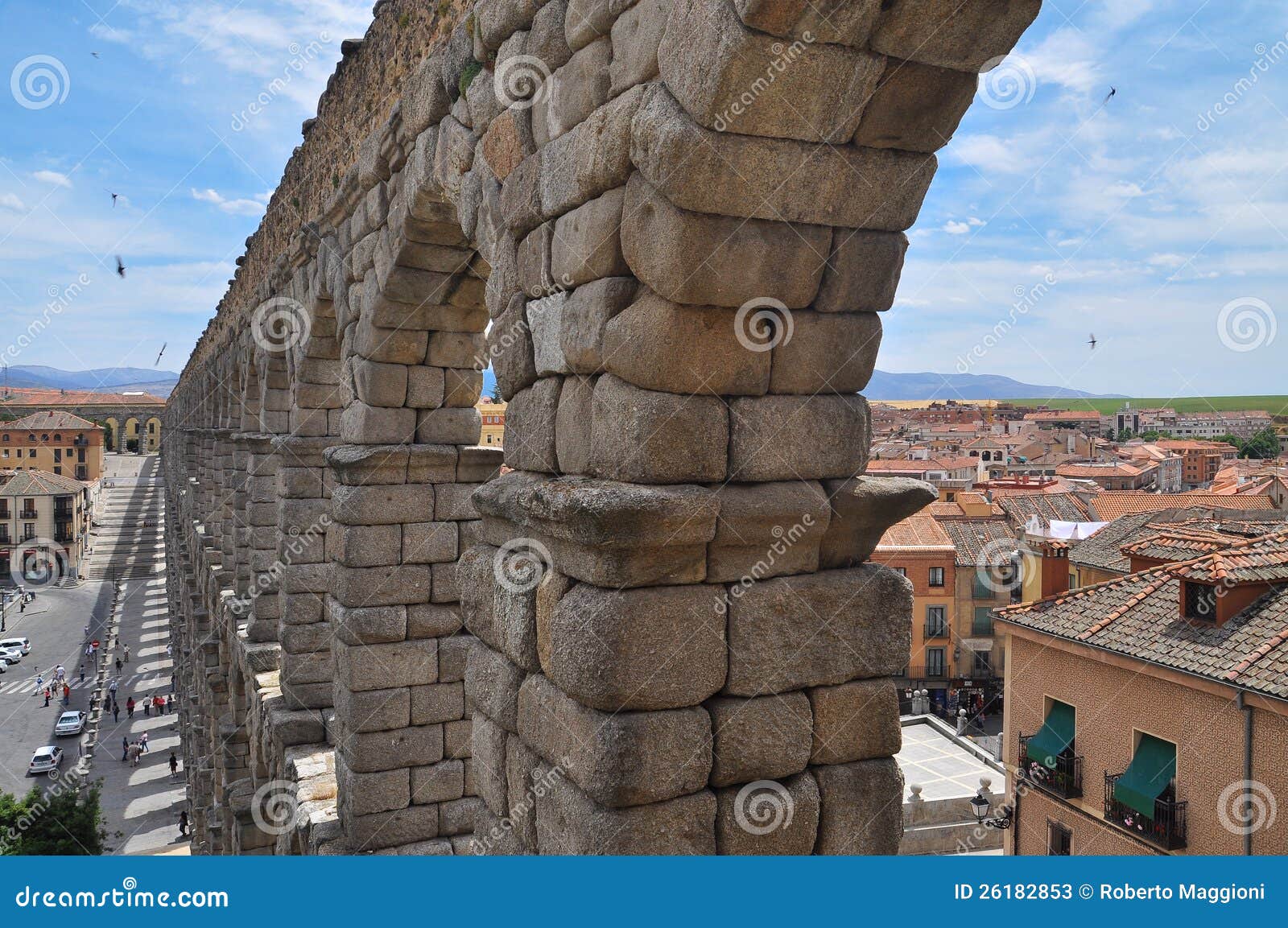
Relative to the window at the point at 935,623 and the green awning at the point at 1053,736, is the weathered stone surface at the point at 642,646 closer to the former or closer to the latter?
the green awning at the point at 1053,736

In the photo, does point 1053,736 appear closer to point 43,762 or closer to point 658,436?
point 658,436

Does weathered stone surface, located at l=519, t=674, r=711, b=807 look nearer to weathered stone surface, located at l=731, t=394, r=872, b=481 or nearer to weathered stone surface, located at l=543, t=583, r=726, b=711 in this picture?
weathered stone surface, located at l=543, t=583, r=726, b=711

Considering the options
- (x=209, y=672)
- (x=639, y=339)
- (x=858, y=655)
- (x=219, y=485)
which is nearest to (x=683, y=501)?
(x=639, y=339)

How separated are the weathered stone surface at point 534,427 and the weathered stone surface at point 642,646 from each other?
2.05 feet

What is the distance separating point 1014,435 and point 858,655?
2009 inches

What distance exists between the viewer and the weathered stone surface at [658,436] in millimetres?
2740

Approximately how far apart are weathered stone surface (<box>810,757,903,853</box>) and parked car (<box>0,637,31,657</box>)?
113ft

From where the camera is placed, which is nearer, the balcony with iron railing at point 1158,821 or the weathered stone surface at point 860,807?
the weathered stone surface at point 860,807

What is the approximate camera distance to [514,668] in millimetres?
3318

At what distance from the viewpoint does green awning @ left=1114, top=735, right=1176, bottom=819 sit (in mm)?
9117

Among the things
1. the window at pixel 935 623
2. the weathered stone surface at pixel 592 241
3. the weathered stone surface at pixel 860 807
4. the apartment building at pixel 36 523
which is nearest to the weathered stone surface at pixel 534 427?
the weathered stone surface at pixel 592 241

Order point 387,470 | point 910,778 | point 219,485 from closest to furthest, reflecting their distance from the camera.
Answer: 1. point 387,470
2. point 910,778
3. point 219,485

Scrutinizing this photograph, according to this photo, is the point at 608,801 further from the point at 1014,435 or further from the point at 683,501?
the point at 1014,435

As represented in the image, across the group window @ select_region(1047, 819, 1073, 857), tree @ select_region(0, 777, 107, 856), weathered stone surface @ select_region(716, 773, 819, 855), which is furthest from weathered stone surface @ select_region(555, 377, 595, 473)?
tree @ select_region(0, 777, 107, 856)
